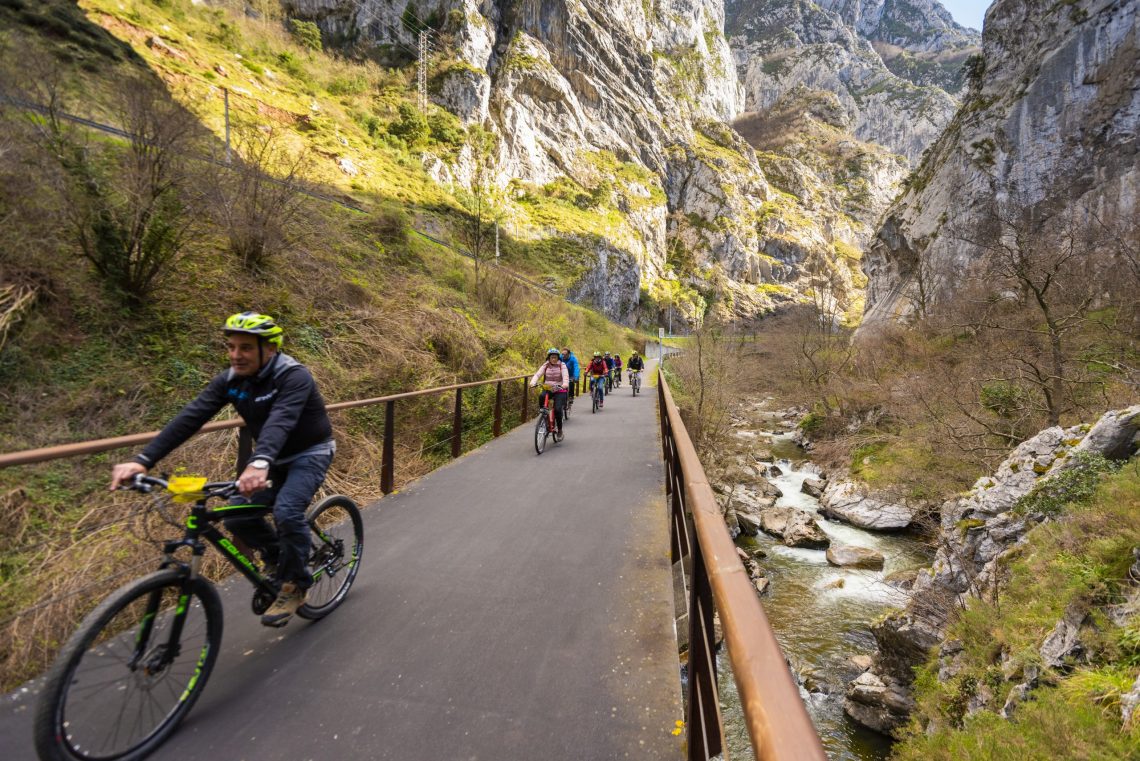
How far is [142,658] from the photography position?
2314 millimetres

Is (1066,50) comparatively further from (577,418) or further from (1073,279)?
(577,418)

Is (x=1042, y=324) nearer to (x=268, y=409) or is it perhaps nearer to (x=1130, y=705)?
(x=1130, y=705)

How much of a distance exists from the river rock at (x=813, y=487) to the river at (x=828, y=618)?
2.67 metres

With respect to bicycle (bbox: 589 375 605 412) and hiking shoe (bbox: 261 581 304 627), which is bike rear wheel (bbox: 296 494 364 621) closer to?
hiking shoe (bbox: 261 581 304 627)

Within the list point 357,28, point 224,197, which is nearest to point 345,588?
point 224,197

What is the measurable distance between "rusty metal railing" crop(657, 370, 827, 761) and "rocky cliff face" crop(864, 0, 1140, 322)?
105 feet

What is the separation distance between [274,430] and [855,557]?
51.4 ft

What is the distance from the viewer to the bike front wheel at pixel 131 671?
1.98 metres

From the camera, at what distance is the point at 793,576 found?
12883mm

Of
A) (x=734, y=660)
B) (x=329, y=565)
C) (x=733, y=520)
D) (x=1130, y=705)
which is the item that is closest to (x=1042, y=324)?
(x=733, y=520)

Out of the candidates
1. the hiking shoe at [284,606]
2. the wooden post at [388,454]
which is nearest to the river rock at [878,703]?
the wooden post at [388,454]

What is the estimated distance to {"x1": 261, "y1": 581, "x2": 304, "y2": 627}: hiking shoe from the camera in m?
2.95

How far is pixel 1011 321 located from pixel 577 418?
713 inches

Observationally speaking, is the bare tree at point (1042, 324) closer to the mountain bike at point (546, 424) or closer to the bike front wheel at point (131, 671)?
the mountain bike at point (546, 424)
